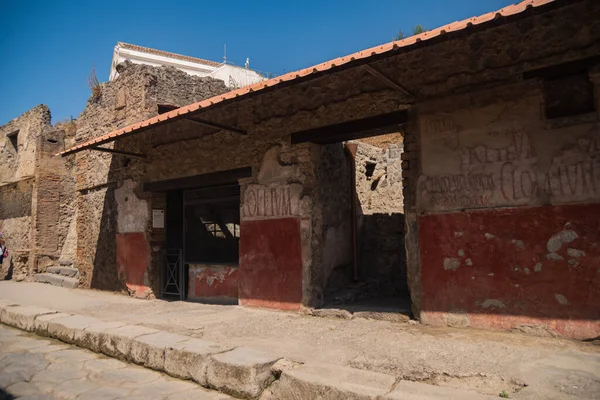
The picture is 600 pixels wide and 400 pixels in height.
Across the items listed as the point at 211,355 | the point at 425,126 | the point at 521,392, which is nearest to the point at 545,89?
the point at 425,126

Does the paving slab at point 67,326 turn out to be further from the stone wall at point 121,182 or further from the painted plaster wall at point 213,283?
the stone wall at point 121,182

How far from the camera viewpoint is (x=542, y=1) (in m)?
3.44

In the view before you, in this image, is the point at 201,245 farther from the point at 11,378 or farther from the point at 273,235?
the point at 11,378

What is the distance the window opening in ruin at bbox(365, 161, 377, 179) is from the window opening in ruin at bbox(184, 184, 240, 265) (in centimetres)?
294

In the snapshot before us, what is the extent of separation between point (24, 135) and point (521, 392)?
16.8 metres

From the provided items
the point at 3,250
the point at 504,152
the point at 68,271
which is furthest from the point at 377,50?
the point at 3,250

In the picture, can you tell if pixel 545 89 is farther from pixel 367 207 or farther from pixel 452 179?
pixel 367 207

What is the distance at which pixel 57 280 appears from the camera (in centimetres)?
1209

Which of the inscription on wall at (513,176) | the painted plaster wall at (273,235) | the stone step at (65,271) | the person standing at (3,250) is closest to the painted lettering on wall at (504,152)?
the inscription on wall at (513,176)

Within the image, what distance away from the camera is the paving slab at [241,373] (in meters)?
3.28

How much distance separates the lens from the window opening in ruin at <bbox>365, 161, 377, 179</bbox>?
968cm

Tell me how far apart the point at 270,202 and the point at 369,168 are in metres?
3.77

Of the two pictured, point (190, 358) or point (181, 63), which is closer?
point (190, 358)

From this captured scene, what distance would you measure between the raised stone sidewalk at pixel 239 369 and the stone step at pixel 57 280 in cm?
676
